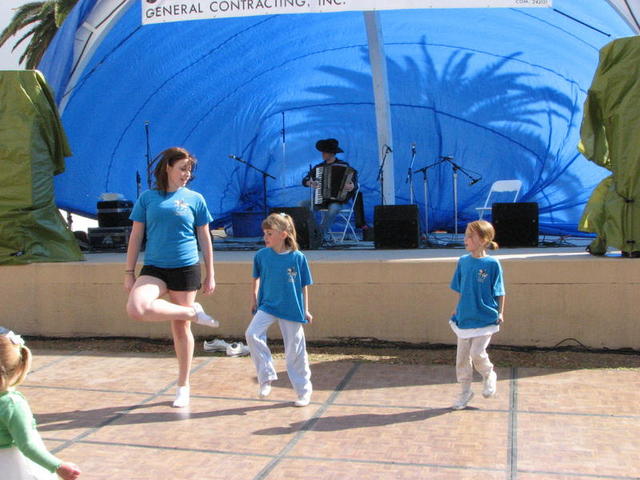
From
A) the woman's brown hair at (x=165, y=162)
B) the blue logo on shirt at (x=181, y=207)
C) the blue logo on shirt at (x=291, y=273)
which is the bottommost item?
the blue logo on shirt at (x=291, y=273)

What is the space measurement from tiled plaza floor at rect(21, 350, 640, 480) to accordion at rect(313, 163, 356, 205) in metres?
5.02

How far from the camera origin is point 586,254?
7637mm

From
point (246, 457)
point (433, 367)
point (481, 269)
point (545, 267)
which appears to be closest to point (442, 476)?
point (246, 457)

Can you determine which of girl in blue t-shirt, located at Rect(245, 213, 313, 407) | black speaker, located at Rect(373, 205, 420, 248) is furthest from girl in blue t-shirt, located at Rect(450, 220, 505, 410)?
black speaker, located at Rect(373, 205, 420, 248)

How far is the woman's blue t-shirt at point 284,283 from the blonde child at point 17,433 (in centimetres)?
264

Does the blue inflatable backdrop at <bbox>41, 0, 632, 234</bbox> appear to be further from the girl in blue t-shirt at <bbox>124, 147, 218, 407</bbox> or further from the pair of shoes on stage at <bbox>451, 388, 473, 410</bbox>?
the pair of shoes on stage at <bbox>451, 388, 473, 410</bbox>

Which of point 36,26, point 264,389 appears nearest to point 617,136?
point 264,389

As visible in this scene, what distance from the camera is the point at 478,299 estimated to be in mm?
5270

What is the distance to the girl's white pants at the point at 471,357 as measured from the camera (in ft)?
17.4

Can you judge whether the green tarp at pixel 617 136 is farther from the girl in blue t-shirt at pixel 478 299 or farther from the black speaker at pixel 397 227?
the black speaker at pixel 397 227

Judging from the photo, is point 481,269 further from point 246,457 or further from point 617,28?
point 617,28

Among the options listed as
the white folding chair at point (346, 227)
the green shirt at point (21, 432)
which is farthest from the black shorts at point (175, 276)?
the white folding chair at point (346, 227)

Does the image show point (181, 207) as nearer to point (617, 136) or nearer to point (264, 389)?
point (264, 389)

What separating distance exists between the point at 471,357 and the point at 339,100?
10.1 metres
